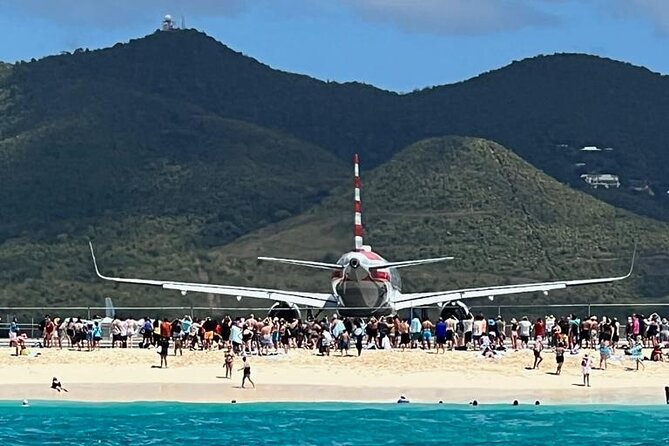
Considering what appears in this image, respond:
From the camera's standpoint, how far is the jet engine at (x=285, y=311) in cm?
6438

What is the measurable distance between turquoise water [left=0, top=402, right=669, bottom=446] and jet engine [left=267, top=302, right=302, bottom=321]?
56.4ft

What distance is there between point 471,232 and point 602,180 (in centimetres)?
4404

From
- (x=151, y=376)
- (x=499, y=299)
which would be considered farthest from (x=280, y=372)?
(x=499, y=299)

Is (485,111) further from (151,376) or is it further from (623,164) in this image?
(151,376)

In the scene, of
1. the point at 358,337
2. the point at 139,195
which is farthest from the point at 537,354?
the point at 139,195

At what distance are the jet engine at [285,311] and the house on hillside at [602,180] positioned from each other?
99169 millimetres

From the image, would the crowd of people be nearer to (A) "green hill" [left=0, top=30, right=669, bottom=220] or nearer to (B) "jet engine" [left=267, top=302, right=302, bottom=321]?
(B) "jet engine" [left=267, top=302, right=302, bottom=321]

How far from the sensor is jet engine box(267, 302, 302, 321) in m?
64.4

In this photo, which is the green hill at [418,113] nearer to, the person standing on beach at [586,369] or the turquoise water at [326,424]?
the person standing on beach at [586,369]

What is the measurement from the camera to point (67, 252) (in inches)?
4727

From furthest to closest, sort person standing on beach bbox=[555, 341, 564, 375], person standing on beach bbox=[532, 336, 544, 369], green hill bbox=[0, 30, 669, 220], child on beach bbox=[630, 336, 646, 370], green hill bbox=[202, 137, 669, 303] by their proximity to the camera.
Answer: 1. green hill bbox=[0, 30, 669, 220]
2. green hill bbox=[202, 137, 669, 303]
3. child on beach bbox=[630, 336, 646, 370]
4. person standing on beach bbox=[532, 336, 544, 369]
5. person standing on beach bbox=[555, 341, 564, 375]

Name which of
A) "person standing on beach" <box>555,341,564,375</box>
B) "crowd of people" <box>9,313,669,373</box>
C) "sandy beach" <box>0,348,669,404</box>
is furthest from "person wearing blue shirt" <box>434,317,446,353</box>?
"person standing on beach" <box>555,341,564,375</box>

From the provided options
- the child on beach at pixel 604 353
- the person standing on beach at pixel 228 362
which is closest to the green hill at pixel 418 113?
the child on beach at pixel 604 353

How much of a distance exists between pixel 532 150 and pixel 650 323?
12227 cm
